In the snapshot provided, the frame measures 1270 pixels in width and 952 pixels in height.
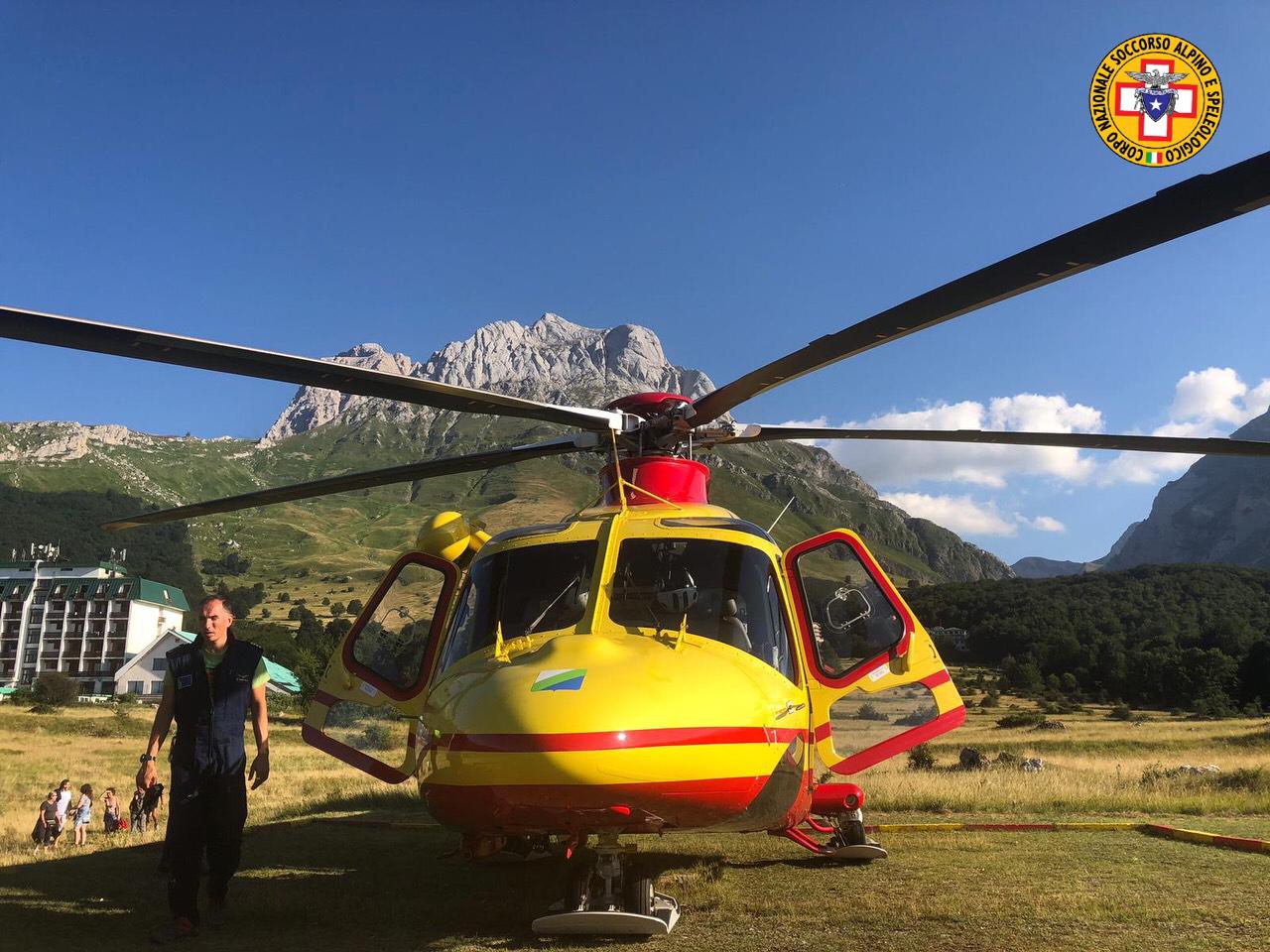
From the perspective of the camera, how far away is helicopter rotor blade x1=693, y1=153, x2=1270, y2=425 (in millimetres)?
4371

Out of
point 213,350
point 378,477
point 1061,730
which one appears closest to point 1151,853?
point 378,477

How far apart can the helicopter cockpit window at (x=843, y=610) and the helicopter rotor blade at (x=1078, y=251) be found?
5.95ft

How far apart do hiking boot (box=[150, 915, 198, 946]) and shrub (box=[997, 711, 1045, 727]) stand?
43.8 m

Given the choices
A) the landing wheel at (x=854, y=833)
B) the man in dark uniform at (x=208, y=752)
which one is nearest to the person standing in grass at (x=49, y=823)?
the man in dark uniform at (x=208, y=752)

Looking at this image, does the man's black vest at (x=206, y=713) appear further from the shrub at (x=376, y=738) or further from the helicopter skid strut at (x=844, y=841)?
the helicopter skid strut at (x=844, y=841)

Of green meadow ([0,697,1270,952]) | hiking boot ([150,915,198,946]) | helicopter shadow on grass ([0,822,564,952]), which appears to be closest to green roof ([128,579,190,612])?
green meadow ([0,697,1270,952])

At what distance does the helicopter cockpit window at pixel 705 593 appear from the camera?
6602 millimetres

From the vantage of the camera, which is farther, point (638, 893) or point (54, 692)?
point (54, 692)

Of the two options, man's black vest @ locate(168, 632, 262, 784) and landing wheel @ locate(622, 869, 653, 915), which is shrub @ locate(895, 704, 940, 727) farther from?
man's black vest @ locate(168, 632, 262, 784)

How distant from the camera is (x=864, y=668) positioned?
7.42 meters

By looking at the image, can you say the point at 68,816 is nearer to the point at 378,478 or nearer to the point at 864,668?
the point at 378,478

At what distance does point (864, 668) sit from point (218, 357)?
5.16 meters

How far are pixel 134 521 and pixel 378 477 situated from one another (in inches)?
112

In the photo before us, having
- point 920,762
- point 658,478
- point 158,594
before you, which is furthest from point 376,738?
point 158,594
